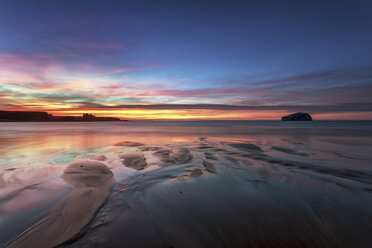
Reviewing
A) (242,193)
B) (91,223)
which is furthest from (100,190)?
(242,193)

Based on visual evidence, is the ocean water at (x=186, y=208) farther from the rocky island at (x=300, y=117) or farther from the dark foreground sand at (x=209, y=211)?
the rocky island at (x=300, y=117)

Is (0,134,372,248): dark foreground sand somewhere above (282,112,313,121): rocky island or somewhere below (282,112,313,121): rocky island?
below

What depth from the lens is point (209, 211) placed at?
134 inches

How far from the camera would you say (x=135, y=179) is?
5.29m

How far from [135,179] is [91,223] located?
2.37 metres

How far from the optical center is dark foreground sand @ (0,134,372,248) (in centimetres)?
257

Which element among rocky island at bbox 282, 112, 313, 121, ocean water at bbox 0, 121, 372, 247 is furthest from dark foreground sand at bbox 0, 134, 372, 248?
rocky island at bbox 282, 112, 313, 121

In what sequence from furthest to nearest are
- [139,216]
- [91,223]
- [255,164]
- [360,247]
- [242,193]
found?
[255,164]
[242,193]
[139,216]
[91,223]
[360,247]

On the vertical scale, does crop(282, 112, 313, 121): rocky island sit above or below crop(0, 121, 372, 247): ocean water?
above

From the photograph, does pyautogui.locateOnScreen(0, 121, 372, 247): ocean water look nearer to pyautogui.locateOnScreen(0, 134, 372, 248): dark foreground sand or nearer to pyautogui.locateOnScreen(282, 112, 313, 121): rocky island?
pyautogui.locateOnScreen(0, 134, 372, 248): dark foreground sand

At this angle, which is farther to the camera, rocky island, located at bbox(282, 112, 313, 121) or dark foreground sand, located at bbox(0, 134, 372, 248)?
rocky island, located at bbox(282, 112, 313, 121)

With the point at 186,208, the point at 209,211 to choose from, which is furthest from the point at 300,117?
the point at 186,208

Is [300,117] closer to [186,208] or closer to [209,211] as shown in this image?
[209,211]

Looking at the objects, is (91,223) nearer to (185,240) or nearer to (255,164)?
(185,240)
